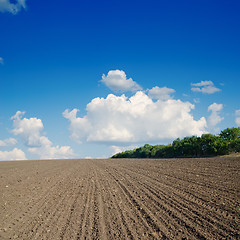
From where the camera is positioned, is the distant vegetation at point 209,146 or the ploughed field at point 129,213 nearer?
the ploughed field at point 129,213

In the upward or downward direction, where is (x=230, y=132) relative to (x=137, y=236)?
upward

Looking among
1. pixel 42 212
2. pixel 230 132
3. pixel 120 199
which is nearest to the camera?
pixel 42 212

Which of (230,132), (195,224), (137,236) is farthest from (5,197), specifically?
(230,132)

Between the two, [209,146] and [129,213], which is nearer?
[129,213]

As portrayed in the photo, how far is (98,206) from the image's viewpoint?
359 inches

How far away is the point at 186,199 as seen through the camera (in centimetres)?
930

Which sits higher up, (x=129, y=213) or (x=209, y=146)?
(x=209, y=146)

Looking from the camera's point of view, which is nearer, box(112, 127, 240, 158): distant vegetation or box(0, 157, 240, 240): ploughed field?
box(0, 157, 240, 240): ploughed field

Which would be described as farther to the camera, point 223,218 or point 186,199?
Result: point 186,199

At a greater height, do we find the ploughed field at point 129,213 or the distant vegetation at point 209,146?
the distant vegetation at point 209,146

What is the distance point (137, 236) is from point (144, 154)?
7620cm

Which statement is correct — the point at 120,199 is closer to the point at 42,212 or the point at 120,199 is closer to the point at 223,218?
the point at 42,212

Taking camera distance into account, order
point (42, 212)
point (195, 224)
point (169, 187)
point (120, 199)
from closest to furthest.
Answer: point (195, 224) → point (42, 212) → point (120, 199) → point (169, 187)

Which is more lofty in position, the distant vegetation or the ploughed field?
the distant vegetation
